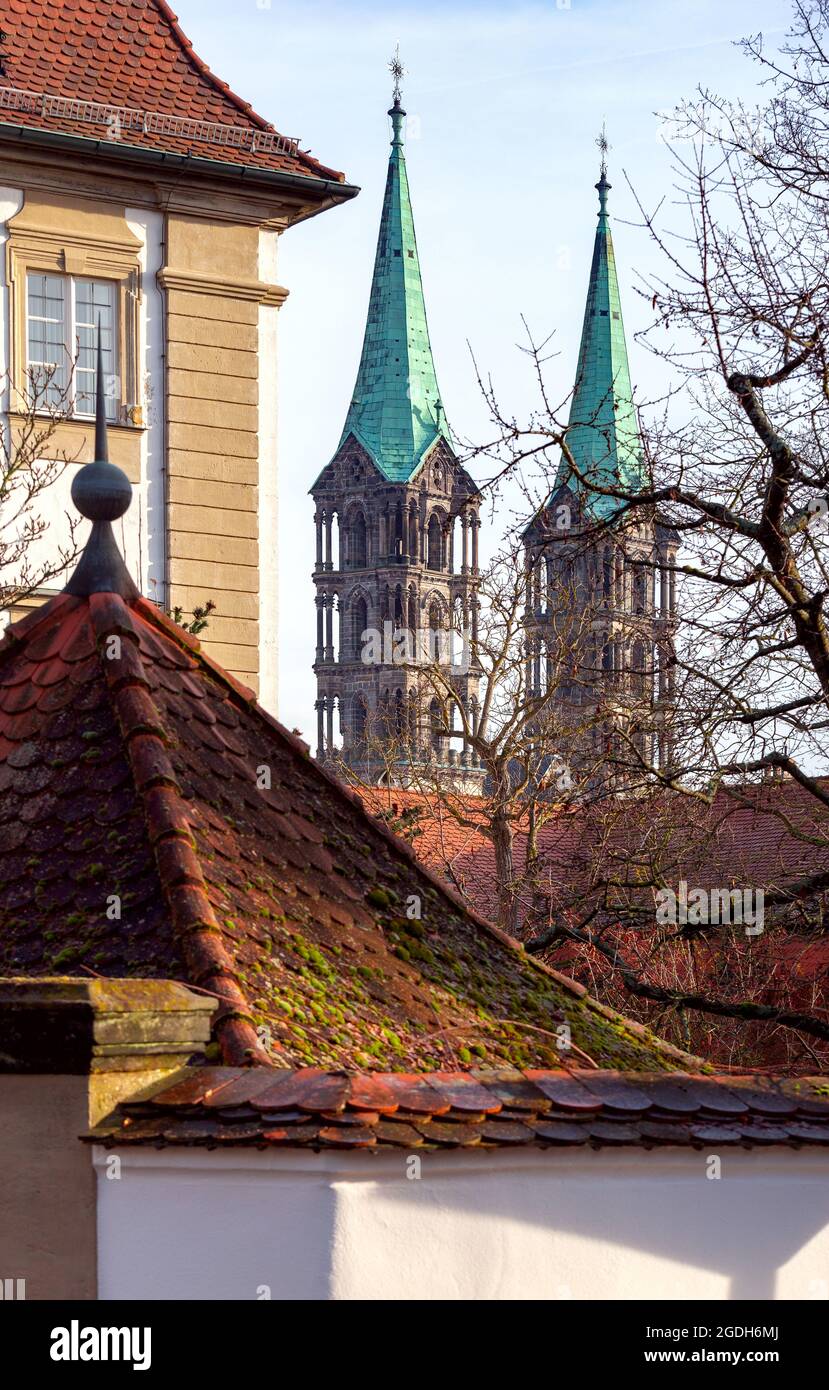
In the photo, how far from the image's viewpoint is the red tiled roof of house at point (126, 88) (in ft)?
87.6

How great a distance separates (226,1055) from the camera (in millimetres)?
6816

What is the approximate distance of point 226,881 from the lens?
777cm

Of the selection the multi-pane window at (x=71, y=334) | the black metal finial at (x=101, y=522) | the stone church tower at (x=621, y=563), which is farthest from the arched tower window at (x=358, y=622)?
the black metal finial at (x=101, y=522)

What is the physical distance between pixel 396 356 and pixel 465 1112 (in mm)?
107639

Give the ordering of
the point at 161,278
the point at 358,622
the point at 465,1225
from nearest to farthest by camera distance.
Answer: the point at 465,1225, the point at 161,278, the point at 358,622

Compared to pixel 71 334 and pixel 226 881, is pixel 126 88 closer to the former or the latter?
pixel 71 334

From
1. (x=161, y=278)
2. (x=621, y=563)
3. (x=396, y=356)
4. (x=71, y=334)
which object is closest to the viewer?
(x=621, y=563)

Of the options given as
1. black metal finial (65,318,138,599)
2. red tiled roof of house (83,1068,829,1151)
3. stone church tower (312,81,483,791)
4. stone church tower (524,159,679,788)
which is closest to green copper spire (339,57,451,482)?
stone church tower (312,81,483,791)

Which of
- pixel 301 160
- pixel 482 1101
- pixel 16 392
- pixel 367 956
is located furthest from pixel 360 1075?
pixel 301 160

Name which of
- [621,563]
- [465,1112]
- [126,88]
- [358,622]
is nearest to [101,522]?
[465,1112]

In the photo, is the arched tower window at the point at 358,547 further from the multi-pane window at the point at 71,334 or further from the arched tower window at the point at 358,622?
the multi-pane window at the point at 71,334

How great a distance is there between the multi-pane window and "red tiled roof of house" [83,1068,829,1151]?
20556 millimetres

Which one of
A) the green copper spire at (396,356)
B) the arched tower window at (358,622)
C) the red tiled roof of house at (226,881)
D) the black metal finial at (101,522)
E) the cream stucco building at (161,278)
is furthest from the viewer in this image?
the arched tower window at (358,622)

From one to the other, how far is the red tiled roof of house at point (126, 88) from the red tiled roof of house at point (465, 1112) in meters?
21.2
